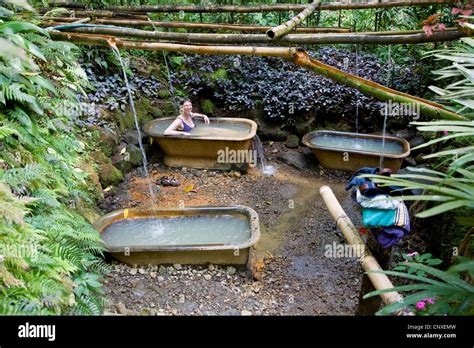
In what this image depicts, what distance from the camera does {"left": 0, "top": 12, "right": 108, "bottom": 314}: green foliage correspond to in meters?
2.41

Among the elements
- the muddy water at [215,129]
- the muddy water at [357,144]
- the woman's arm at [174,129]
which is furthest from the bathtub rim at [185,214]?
the muddy water at [357,144]

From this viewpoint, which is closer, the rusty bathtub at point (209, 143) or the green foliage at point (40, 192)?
the green foliage at point (40, 192)

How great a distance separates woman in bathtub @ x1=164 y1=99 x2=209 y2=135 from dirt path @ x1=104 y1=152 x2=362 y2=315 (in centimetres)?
76

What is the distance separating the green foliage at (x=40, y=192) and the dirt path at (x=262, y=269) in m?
0.64

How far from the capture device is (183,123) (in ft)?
23.2

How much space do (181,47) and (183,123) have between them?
11.2 feet

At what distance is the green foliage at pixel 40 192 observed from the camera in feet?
7.90

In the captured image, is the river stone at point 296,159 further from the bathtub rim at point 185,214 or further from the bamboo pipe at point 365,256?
the bamboo pipe at point 365,256

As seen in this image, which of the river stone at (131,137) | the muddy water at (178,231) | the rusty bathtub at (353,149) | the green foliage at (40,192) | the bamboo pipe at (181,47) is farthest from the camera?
the river stone at (131,137)

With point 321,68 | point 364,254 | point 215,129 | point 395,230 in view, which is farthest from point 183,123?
point 395,230
